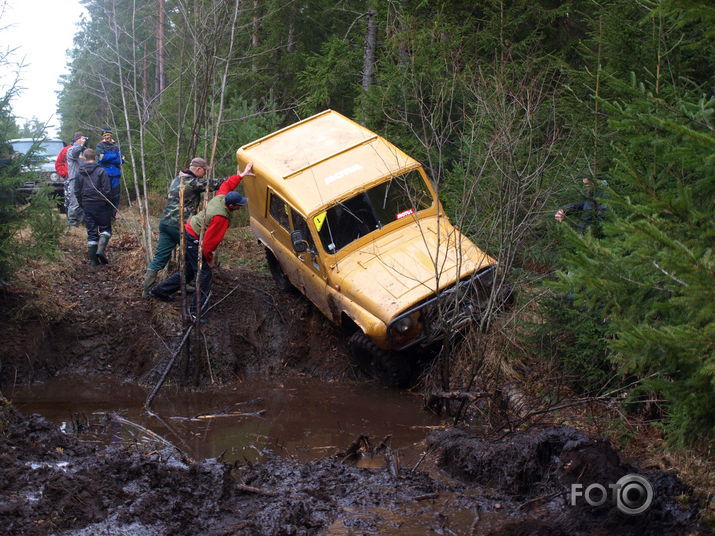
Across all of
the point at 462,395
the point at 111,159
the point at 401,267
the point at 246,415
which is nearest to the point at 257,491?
the point at 462,395

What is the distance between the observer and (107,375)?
31.1 ft

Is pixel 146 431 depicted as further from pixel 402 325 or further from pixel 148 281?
pixel 148 281

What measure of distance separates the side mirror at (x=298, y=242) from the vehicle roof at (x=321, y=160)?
0.83ft

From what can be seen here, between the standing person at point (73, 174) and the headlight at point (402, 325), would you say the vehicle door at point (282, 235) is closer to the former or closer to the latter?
the headlight at point (402, 325)

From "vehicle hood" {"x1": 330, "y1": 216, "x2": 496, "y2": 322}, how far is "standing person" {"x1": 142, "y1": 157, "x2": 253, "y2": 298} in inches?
73.2

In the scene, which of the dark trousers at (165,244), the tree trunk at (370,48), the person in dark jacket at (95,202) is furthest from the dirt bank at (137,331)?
the tree trunk at (370,48)

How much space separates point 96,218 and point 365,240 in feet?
14.4

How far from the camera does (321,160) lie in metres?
9.27

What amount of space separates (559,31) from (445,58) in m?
2.97

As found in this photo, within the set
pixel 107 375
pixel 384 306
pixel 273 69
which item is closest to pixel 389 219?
pixel 384 306

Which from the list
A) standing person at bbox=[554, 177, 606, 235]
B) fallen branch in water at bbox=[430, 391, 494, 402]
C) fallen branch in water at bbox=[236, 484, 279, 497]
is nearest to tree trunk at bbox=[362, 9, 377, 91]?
standing person at bbox=[554, 177, 606, 235]

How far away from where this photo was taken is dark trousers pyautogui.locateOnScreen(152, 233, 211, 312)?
31.2 ft

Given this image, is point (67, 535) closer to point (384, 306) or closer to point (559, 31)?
point (384, 306)

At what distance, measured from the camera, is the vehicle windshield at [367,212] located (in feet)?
29.2
